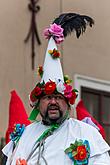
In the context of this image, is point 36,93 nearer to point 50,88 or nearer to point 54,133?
point 50,88

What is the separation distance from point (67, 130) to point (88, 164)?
1.00ft

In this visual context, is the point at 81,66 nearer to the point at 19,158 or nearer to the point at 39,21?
the point at 39,21

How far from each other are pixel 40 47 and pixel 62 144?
421 cm

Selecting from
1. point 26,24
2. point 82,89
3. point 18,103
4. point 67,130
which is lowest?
point 67,130

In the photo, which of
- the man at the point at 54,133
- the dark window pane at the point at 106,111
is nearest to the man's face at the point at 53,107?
the man at the point at 54,133

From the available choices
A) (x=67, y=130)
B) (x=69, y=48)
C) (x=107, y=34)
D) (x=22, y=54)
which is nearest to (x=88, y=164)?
(x=67, y=130)

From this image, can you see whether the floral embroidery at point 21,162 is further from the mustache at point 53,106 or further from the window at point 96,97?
the window at point 96,97

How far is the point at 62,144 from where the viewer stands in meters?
4.21

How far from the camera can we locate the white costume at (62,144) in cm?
414

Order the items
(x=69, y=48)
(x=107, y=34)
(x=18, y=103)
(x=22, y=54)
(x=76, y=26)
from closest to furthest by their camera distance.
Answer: (x=76, y=26), (x=18, y=103), (x=22, y=54), (x=69, y=48), (x=107, y=34)

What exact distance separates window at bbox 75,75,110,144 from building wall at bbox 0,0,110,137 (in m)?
0.11

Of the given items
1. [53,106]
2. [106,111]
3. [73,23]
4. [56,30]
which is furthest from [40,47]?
[53,106]

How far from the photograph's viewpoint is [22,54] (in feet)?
26.5

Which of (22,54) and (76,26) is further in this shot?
(22,54)
